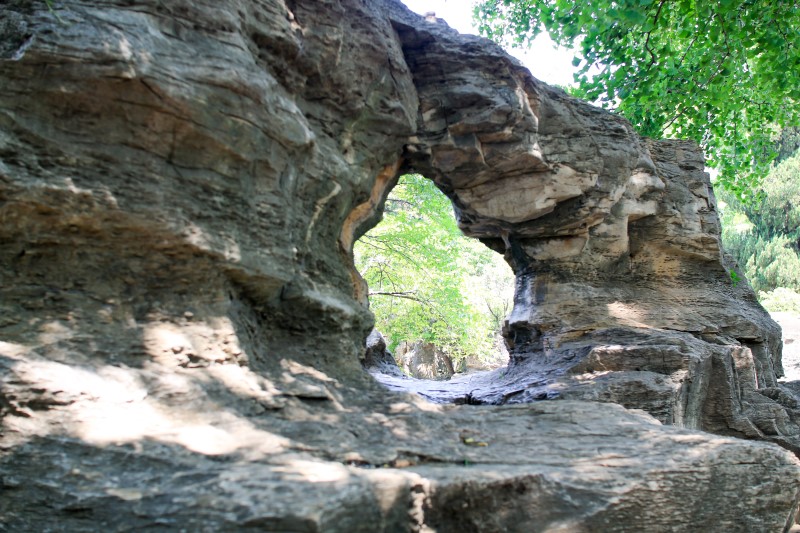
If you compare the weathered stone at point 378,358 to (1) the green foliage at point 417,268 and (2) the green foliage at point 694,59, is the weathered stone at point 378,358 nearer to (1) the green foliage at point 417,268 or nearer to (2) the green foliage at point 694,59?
(1) the green foliage at point 417,268

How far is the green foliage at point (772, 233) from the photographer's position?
78.6 ft

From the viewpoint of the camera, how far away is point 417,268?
14422 millimetres

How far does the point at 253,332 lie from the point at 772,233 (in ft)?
88.8

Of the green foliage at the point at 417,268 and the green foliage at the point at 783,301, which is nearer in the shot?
the green foliage at the point at 417,268

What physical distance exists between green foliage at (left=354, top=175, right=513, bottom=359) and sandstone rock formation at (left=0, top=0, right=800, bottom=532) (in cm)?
669

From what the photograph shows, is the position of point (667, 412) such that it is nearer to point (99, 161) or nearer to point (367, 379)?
point (367, 379)

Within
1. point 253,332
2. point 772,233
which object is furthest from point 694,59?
point 772,233

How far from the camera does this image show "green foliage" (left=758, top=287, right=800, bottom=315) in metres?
21.4

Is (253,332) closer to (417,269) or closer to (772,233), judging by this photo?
(417,269)

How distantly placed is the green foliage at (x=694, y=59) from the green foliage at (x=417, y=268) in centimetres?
470

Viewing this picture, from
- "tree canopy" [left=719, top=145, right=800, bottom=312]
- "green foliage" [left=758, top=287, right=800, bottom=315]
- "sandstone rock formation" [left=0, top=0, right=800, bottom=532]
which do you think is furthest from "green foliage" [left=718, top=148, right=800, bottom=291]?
"sandstone rock formation" [left=0, top=0, right=800, bottom=532]

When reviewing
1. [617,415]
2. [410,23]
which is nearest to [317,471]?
[617,415]

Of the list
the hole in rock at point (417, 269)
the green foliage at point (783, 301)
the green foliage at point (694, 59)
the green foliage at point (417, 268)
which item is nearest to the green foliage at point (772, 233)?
the green foliage at point (783, 301)

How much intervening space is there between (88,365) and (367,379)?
8.53ft
